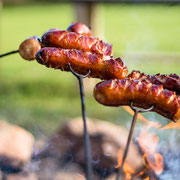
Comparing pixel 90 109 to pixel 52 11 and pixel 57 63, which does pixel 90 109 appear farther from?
pixel 52 11

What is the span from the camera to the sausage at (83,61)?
4.61 ft

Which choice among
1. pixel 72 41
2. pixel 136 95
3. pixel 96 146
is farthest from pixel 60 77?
pixel 136 95

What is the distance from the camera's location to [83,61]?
143cm

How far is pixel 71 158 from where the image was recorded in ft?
7.11

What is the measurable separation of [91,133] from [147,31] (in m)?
4.74

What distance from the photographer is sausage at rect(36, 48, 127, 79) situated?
55.3 inches

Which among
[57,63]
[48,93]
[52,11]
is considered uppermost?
[57,63]

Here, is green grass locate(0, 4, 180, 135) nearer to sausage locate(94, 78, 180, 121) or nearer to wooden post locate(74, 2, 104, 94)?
wooden post locate(74, 2, 104, 94)

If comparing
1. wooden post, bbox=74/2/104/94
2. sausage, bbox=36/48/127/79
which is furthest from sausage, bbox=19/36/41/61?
wooden post, bbox=74/2/104/94

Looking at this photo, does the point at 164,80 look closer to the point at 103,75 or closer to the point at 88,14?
the point at 103,75

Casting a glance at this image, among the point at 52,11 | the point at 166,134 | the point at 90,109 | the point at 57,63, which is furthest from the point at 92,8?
the point at 52,11

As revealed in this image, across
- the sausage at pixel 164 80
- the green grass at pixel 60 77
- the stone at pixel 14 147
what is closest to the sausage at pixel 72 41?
the sausage at pixel 164 80

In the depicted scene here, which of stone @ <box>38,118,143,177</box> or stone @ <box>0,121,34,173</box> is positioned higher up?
stone @ <box>0,121,34,173</box>

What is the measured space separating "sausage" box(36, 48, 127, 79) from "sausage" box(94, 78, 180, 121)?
7cm
